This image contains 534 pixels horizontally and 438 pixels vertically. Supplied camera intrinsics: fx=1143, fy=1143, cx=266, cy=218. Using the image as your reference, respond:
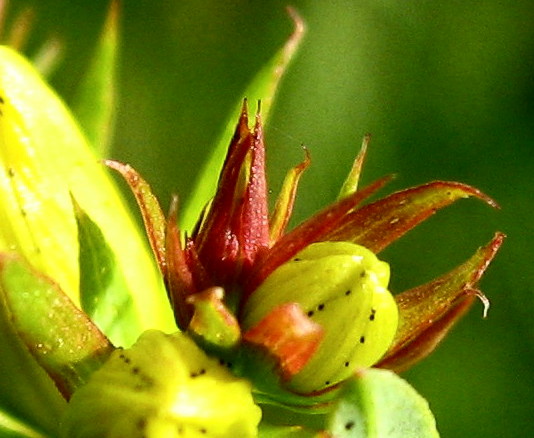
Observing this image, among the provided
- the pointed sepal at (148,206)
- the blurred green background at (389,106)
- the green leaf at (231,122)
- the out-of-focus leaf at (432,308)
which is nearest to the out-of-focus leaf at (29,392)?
the pointed sepal at (148,206)

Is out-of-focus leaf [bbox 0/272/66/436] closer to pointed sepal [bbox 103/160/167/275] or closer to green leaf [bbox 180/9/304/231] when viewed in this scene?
pointed sepal [bbox 103/160/167/275]

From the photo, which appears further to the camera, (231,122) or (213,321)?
(231,122)

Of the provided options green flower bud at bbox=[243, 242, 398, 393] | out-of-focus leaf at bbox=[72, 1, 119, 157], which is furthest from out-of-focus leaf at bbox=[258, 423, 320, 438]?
out-of-focus leaf at bbox=[72, 1, 119, 157]

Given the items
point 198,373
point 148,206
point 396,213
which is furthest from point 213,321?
point 396,213

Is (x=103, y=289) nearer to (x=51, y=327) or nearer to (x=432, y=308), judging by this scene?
(x=51, y=327)

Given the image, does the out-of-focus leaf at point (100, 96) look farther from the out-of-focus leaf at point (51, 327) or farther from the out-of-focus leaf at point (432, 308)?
the out-of-focus leaf at point (432, 308)

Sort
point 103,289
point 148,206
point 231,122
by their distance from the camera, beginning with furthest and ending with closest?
1. point 231,122
2. point 103,289
3. point 148,206
